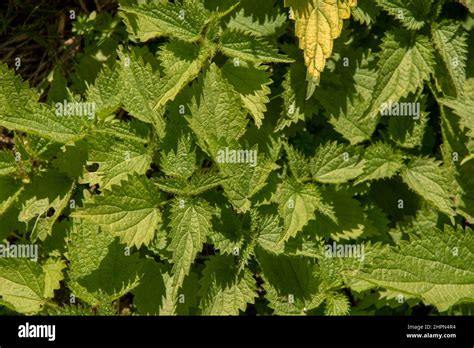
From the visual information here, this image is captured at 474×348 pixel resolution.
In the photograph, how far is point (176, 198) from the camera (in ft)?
9.26

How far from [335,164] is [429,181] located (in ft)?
1.56

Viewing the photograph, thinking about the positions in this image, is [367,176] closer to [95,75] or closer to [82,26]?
[95,75]

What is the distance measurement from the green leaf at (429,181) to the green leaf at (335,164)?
26cm

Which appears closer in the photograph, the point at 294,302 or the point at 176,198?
the point at 176,198

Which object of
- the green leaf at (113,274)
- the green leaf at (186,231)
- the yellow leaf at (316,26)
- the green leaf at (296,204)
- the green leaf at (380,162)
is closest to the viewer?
the yellow leaf at (316,26)

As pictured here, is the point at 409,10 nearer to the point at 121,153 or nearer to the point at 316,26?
the point at 316,26

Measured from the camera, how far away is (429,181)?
10.2 ft

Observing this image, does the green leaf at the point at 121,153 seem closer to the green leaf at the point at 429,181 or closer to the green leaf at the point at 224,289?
the green leaf at the point at 224,289

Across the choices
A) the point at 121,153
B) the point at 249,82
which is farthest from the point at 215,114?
the point at 121,153

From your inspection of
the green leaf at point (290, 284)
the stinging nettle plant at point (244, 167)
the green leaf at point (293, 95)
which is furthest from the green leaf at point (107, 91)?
the green leaf at point (290, 284)

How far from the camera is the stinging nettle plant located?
2781 millimetres

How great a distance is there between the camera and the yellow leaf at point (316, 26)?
8.14 ft
